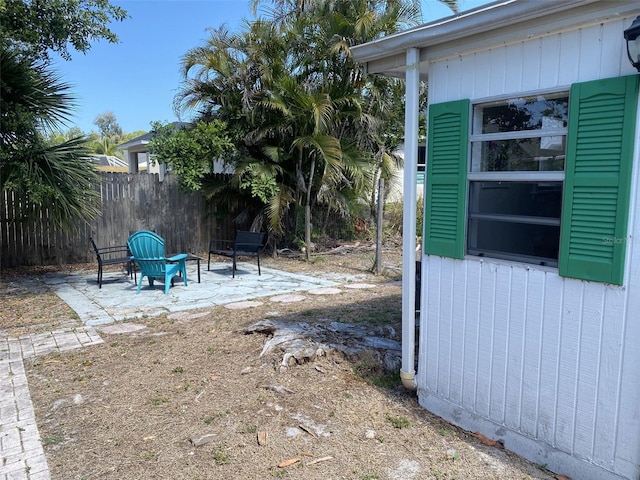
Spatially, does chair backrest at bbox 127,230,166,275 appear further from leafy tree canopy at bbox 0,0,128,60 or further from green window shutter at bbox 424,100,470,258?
green window shutter at bbox 424,100,470,258

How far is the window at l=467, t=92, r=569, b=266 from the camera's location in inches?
105

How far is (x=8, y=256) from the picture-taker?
28.5ft

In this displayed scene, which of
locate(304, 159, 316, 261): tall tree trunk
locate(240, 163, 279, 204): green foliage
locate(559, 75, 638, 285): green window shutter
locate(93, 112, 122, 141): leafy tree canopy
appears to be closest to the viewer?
locate(559, 75, 638, 285): green window shutter

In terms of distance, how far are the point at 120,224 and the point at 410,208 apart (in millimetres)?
7801

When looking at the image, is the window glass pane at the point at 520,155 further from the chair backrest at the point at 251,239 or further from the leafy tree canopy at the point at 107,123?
the leafy tree canopy at the point at 107,123

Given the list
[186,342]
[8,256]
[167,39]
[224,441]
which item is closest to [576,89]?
[224,441]

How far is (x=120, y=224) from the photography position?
966 centimetres

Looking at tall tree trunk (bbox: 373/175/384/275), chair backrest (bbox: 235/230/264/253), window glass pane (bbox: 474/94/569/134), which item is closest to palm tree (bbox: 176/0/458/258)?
chair backrest (bbox: 235/230/264/253)

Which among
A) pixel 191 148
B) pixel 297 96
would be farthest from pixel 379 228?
pixel 191 148

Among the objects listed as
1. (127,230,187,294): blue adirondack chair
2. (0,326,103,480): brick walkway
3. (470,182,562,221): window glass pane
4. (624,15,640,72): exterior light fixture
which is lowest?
(0,326,103,480): brick walkway

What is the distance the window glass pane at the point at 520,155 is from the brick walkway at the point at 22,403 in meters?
3.20

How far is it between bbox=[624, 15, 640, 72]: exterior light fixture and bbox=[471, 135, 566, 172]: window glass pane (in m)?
0.52

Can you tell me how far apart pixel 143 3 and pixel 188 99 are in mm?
2766

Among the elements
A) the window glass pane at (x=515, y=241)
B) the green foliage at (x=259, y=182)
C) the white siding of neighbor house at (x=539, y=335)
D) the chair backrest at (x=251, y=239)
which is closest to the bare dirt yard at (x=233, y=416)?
the white siding of neighbor house at (x=539, y=335)
